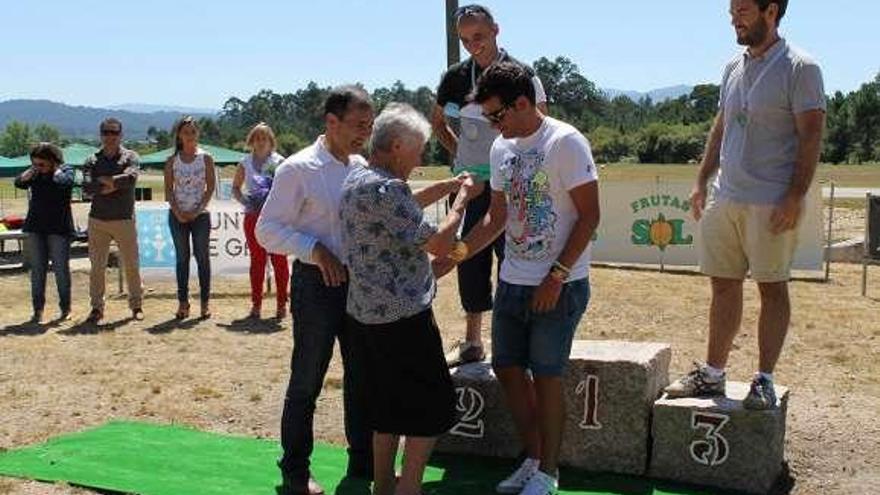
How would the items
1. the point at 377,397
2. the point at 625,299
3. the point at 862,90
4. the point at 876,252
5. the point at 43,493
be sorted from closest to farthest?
the point at 377,397
the point at 43,493
the point at 625,299
the point at 876,252
the point at 862,90

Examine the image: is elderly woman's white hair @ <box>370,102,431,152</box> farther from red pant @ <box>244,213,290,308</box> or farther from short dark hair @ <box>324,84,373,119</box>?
red pant @ <box>244,213,290,308</box>

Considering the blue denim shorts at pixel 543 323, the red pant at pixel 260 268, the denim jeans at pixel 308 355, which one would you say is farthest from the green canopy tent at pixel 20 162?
the blue denim shorts at pixel 543 323

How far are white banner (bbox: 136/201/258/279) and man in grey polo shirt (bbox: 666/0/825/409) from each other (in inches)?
305

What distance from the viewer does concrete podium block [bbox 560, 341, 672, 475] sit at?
457 centimetres

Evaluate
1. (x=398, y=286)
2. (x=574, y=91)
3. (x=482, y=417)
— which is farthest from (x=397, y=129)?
(x=574, y=91)

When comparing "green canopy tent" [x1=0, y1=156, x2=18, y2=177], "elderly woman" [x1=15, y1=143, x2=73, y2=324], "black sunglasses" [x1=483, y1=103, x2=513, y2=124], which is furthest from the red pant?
"green canopy tent" [x1=0, y1=156, x2=18, y2=177]

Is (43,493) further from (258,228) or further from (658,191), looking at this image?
(658,191)

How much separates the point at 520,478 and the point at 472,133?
5.47 feet

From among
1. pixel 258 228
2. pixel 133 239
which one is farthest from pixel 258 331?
pixel 258 228

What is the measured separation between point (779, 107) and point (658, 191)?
28.0 feet

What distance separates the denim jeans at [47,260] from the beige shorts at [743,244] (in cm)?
616

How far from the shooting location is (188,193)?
8883mm

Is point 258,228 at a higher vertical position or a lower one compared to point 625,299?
higher

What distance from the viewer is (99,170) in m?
8.67
